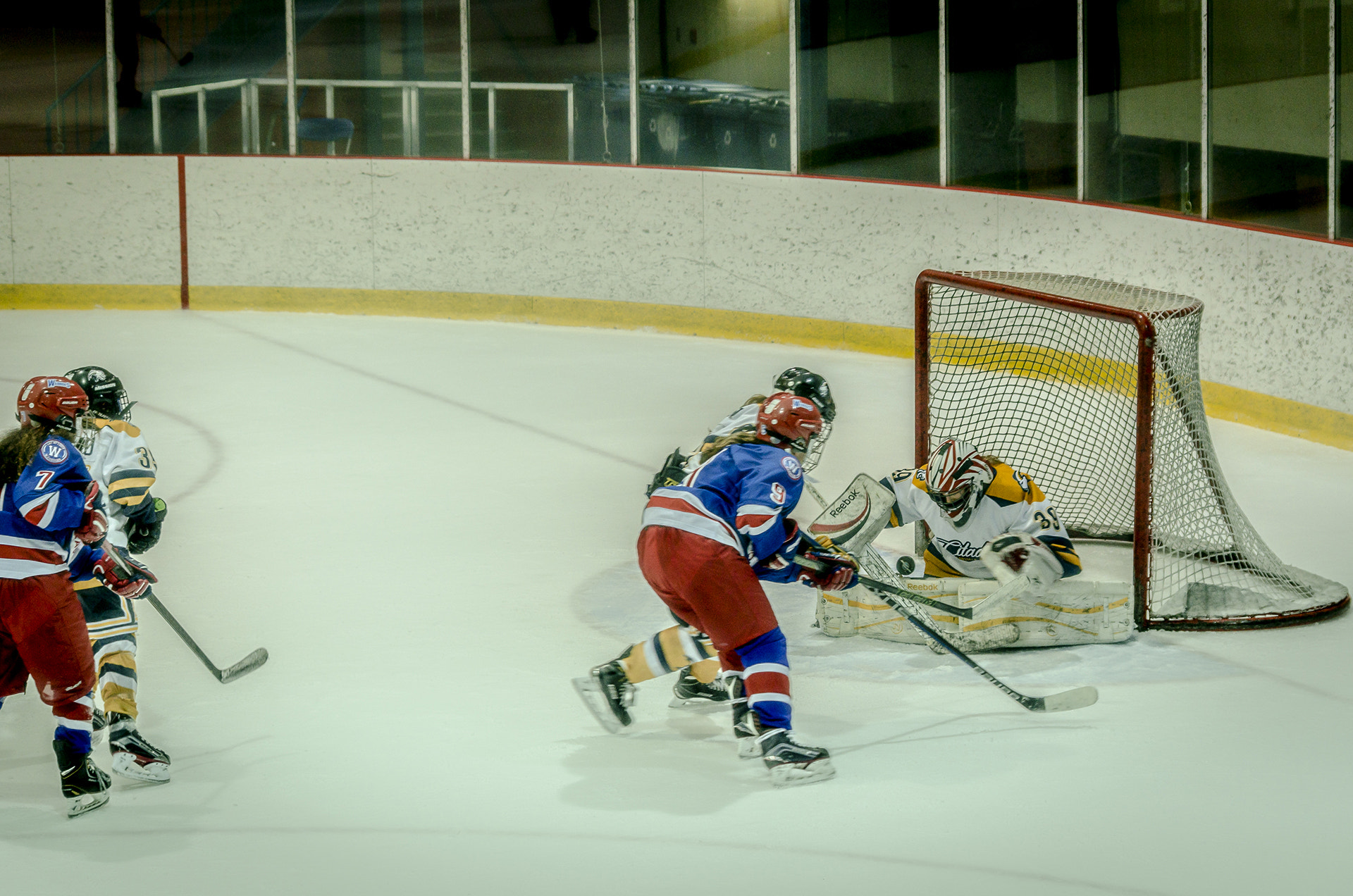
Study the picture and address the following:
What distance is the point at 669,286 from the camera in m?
11.3

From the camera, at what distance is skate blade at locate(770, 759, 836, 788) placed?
436 centimetres

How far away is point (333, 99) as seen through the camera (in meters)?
12.2

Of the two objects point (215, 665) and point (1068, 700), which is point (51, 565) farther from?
point (1068, 700)

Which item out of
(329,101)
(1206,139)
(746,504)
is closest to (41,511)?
(746,504)

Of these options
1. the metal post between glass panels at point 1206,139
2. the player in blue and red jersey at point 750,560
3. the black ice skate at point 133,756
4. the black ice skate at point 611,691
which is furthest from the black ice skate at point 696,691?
the metal post between glass panels at point 1206,139

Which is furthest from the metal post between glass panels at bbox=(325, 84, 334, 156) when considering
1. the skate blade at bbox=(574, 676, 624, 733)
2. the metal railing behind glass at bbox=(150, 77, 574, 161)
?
the skate blade at bbox=(574, 676, 624, 733)

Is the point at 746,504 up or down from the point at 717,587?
up

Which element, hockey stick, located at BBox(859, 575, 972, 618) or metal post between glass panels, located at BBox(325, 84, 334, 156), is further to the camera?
metal post between glass panels, located at BBox(325, 84, 334, 156)

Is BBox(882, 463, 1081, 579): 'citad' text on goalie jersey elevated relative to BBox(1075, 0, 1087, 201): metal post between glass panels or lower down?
lower down

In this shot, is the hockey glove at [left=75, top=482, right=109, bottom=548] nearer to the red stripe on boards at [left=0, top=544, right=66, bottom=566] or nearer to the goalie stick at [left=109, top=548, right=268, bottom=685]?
the red stripe on boards at [left=0, top=544, right=66, bottom=566]

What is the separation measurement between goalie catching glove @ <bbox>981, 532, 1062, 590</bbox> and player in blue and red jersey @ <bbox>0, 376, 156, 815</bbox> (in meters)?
2.59

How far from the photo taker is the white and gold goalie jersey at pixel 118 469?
15.3ft

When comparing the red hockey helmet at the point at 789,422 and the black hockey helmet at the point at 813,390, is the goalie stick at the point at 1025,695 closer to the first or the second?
the red hockey helmet at the point at 789,422

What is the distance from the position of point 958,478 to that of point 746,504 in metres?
1.10
